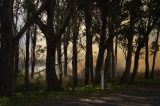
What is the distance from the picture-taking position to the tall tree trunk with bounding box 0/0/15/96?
21297 millimetres

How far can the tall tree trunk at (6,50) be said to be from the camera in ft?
69.9

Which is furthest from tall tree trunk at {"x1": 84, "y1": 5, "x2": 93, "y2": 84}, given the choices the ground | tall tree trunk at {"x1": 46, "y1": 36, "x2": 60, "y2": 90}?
the ground

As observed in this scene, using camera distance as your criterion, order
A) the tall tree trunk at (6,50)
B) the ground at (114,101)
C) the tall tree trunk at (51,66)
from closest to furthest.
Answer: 1. the ground at (114,101)
2. the tall tree trunk at (6,50)
3. the tall tree trunk at (51,66)

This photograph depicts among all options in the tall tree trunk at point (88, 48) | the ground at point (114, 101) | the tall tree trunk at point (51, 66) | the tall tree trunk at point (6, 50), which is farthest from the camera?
the tall tree trunk at point (88, 48)

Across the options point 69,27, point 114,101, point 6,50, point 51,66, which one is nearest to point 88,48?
point 69,27

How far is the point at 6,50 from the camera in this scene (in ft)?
70.9

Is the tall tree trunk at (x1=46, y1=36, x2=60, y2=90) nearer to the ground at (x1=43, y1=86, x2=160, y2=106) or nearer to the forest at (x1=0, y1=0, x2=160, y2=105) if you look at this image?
the forest at (x1=0, y1=0, x2=160, y2=105)

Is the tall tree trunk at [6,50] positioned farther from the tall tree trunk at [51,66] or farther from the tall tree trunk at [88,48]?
the tall tree trunk at [88,48]

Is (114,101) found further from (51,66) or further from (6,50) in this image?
(51,66)

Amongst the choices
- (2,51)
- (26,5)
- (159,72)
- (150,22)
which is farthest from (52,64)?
(159,72)

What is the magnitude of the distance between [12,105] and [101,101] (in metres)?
3.60

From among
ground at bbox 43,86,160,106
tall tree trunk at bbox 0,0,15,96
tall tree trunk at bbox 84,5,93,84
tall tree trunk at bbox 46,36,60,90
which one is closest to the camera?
ground at bbox 43,86,160,106

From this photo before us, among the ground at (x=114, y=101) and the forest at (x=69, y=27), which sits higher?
the forest at (x=69, y=27)

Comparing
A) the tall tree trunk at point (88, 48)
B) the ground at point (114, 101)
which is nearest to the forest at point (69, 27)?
the tall tree trunk at point (88, 48)
